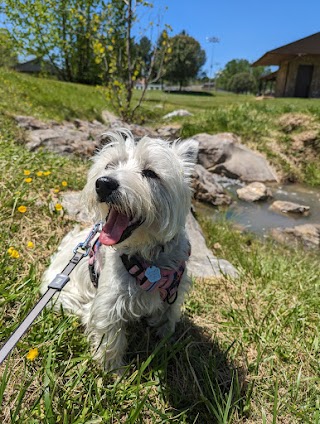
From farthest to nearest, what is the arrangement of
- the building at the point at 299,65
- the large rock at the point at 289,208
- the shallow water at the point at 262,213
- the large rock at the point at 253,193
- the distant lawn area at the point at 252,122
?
the building at the point at 299,65
the distant lawn area at the point at 252,122
the large rock at the point at 253,193
the large rock at the point at 289,208
the shallow water at the point at 262,213

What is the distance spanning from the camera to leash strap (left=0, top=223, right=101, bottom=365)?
1.57 m

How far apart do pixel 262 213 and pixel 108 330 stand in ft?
21.5

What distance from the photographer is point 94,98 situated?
17125 millimetres

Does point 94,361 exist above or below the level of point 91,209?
below

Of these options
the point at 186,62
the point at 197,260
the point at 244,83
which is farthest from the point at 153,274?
the point at 244,83

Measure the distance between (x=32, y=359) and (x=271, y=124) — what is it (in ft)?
44.0

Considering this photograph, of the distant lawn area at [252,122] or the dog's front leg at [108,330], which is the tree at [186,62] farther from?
the dog's front leg at [108,330]

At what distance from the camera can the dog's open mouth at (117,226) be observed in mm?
2061

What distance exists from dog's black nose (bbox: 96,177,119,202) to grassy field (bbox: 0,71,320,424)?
3.53 feet

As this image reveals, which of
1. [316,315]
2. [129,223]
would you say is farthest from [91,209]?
[316,315]

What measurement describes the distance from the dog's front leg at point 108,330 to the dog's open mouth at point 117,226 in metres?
0.49

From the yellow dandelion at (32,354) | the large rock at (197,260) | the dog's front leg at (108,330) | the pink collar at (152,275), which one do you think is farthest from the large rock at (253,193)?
the yellow dandelion at (32,354)

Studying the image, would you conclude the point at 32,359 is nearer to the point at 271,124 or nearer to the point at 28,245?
the point at 28,245

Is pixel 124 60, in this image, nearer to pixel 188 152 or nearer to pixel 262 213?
pixel 262 213
